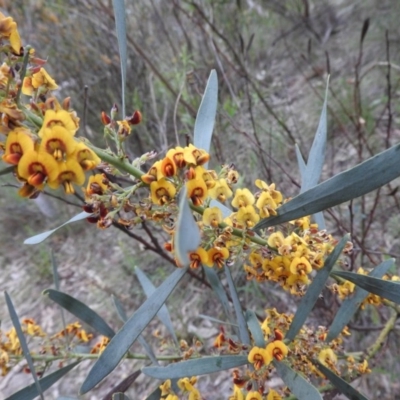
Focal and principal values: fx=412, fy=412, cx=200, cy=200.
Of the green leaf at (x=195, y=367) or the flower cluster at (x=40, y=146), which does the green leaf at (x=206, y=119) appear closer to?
the flower cluster at (x=40, y=146)

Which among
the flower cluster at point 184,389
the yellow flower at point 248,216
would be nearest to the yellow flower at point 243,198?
the yellow flower at point 248,216

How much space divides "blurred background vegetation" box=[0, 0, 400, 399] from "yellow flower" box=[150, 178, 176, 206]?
1350 mm

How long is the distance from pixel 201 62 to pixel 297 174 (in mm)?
1215

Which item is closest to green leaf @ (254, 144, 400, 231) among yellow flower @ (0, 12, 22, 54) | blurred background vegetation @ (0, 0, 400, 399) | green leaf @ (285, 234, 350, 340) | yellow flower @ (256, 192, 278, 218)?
yellow flower @ (256, 192, 278, 218)

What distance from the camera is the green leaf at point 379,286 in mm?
694

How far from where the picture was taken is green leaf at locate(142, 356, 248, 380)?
2.48 feet

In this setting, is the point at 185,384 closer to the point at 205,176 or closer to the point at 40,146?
the point at 205,176

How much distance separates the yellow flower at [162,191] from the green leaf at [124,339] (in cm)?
16

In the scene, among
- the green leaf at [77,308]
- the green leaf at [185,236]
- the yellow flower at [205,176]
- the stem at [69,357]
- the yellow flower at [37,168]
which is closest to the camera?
the green leaf at [185,236]

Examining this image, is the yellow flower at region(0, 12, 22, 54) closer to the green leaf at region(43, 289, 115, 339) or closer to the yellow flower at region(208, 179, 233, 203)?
the yellow flower at region(208, 179, 233, 203)

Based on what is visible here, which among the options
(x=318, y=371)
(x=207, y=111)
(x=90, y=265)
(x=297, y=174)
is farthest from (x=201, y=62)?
(x=318, y=371)

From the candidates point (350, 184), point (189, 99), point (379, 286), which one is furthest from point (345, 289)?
point (189, 99)

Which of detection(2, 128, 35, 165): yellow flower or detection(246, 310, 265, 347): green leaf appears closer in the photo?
detection(2, 128, 35, 165): yellow flower

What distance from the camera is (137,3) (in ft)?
10.4
